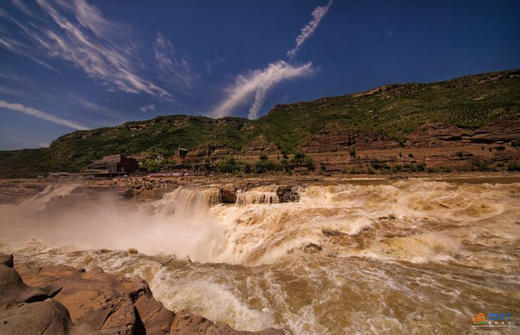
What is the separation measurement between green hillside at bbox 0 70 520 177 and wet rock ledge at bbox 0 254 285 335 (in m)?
42.1

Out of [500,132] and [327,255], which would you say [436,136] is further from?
[327,255]

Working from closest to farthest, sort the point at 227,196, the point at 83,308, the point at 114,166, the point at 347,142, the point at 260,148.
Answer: the point at 83,308 → the point at 227,196 → the point at 114,166 → the point at 347,142 → the point at 260,148

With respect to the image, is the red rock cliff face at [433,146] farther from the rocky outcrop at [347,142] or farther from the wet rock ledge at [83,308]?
the wet rock ledge at [83,308]

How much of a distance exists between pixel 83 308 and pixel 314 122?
58670mm

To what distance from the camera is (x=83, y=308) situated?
112 inches

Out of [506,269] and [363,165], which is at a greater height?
[363,165]

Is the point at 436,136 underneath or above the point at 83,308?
above

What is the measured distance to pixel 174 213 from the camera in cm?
1650

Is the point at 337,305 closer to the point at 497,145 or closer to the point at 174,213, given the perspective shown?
the point at 174,213

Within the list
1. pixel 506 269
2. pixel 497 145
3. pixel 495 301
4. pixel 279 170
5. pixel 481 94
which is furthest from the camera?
pixel 481 94

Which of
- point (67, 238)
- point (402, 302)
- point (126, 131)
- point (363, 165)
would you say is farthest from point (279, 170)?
point (126, 131)

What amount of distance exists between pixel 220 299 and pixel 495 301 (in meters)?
6.19

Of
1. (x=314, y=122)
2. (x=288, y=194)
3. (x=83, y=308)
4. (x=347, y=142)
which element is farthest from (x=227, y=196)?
(x=314, y=122)

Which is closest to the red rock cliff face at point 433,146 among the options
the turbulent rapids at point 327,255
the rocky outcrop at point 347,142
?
the rocky outcrop at point 347,142
